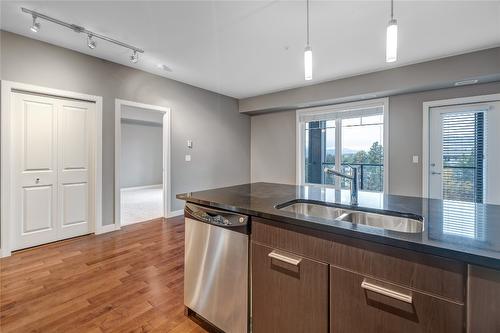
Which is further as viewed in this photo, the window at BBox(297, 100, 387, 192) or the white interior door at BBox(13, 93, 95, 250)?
the window at BBox(297, 100, 387, 192)

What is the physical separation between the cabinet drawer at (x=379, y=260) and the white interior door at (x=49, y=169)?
10.9 ft

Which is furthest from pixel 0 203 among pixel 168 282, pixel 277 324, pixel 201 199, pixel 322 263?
pixel 322 263

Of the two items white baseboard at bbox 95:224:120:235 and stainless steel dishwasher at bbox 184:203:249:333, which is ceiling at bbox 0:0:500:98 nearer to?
stainless steel dishwasher at bbox 184:203:249:333

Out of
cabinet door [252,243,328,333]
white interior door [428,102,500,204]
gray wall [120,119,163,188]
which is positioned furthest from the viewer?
gray wall [120,119,163,188]

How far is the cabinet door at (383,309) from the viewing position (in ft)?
2.65

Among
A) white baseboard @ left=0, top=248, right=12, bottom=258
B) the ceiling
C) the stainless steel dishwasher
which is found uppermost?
the ceiling

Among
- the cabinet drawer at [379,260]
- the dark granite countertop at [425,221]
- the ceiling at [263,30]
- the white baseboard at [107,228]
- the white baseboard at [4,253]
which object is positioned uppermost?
the ceiling at [263,30]

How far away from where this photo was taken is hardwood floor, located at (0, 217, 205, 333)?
1687mm

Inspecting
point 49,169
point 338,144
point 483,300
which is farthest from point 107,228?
point 338,144

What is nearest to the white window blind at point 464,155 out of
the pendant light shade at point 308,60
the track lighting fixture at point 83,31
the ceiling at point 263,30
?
the ceiling at point 263,30

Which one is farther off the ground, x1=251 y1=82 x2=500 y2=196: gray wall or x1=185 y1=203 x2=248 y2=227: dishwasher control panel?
x1=251 y1=82 x2=500 y2=196: gray wall

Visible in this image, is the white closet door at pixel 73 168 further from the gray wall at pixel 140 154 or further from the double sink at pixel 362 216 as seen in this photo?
the gray wall at pixel 140 154

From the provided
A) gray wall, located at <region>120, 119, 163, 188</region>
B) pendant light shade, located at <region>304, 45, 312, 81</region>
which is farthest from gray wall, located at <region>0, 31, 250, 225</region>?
gray wall, located at <region>120, 119, 163, 188</region>

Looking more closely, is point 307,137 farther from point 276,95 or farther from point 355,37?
point 355,37
